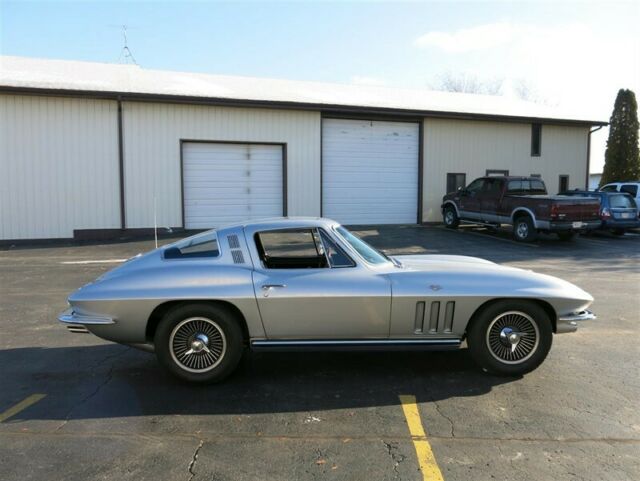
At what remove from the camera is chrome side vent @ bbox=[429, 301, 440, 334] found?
4523 mm

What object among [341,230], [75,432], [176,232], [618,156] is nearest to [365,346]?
[341,230]

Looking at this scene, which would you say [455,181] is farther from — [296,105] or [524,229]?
[296,105]

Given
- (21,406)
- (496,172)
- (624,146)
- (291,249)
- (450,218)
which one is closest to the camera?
(21,406)

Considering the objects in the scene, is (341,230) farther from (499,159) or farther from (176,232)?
(499,159)

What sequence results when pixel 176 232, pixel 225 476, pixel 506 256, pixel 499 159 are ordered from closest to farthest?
pixel 225 476
pixel 506 256
pixel 176 232
pixel 499 159

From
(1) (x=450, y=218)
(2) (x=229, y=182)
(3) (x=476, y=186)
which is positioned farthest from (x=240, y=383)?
(1) (x=450, y=218)

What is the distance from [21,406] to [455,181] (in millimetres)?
19049

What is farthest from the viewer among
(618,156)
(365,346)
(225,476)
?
(618,156)

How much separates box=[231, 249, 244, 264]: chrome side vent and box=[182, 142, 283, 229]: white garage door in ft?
→ 43.7

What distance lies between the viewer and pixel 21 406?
4105mm

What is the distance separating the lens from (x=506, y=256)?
509 inches

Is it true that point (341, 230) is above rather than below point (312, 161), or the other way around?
below

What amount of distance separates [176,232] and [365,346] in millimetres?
13728

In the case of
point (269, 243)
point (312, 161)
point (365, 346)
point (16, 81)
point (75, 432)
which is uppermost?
point (16, 81)
